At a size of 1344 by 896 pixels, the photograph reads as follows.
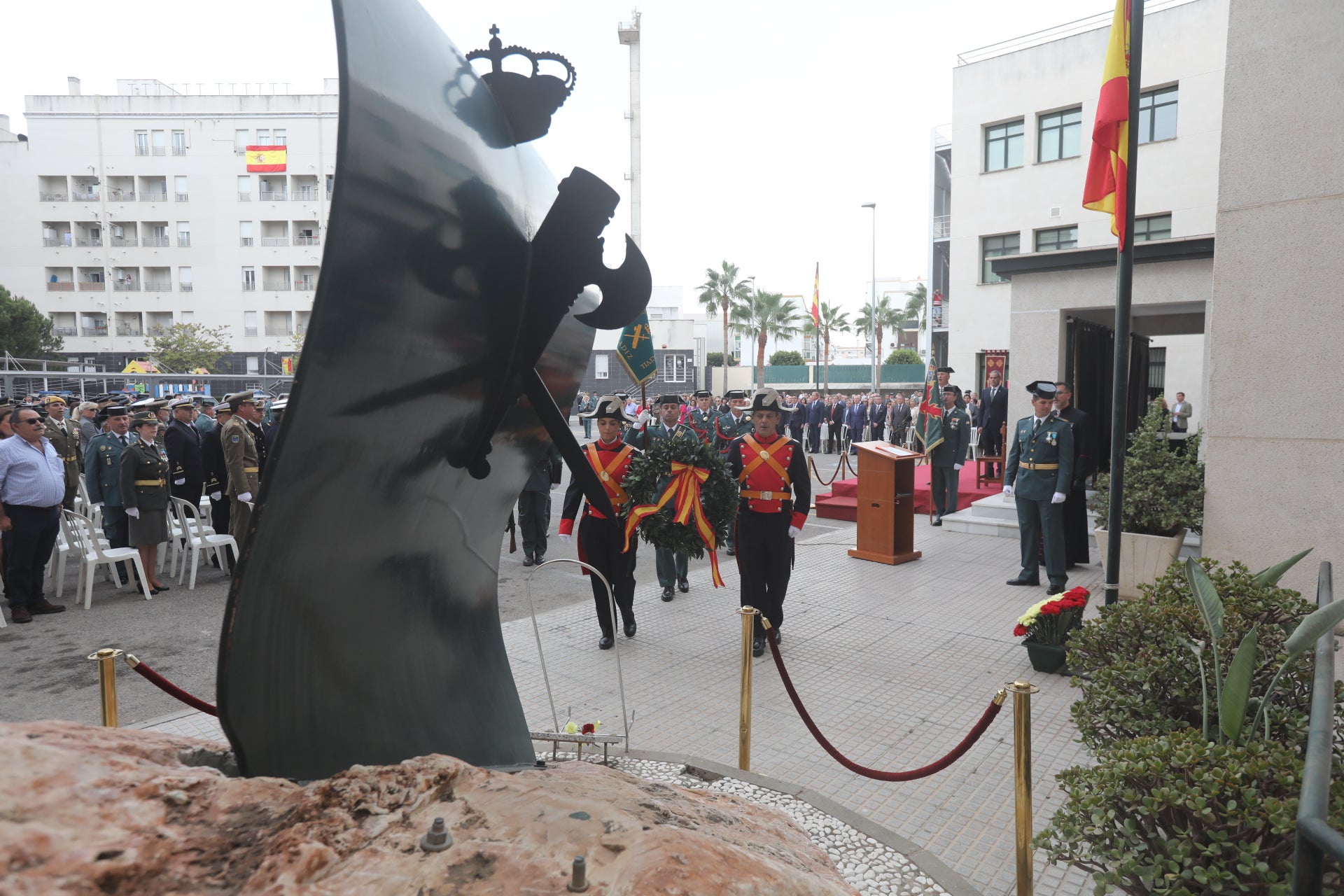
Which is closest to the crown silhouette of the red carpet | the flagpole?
the flagpole

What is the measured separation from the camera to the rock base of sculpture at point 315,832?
4.49 ft

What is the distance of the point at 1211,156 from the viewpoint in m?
23.8

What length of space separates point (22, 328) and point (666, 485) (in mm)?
48088

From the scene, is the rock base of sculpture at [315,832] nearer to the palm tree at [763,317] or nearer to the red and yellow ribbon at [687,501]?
the red and yellow ribbon at [687,501]

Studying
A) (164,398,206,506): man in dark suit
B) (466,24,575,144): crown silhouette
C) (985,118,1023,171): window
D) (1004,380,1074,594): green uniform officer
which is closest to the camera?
(466,24,575,144): crown silhouette

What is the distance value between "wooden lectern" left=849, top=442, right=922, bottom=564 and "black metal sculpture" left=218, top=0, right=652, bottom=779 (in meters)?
7.64

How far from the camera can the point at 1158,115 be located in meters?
25.2

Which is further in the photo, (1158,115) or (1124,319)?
(1158,115)

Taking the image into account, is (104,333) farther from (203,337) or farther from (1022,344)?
(1022,344)

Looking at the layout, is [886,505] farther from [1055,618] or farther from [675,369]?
[675,369]

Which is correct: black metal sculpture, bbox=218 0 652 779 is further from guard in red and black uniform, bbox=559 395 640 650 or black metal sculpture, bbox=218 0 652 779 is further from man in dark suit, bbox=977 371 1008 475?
man in dark suit, bbox=977 371 1008 475

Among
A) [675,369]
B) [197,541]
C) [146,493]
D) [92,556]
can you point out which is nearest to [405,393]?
[92,556]

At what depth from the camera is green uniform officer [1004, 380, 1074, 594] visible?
8148mm

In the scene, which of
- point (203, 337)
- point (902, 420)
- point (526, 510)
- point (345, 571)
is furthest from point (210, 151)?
point (345, 571)
